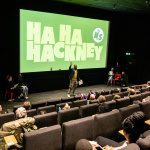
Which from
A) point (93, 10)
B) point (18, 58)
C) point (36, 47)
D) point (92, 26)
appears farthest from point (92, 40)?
point (18, 58)

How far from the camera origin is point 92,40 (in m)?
12.8

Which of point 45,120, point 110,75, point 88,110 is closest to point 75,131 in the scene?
point 45,120

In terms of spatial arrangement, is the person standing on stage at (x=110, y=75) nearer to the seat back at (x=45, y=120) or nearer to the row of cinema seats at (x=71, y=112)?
the row of cinema seats at (x=71, y=112)

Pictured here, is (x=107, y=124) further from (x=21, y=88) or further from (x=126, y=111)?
(x=21, y=88)

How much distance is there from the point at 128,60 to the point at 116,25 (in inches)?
89.0

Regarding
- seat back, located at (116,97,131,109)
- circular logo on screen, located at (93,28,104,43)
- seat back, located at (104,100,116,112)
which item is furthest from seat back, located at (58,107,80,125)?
circular logo on screen, located at (93,28,104,43)

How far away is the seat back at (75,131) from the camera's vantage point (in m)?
3.53

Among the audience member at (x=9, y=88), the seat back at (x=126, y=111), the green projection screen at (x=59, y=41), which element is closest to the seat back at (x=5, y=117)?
the seat back at (x=126, y=111)

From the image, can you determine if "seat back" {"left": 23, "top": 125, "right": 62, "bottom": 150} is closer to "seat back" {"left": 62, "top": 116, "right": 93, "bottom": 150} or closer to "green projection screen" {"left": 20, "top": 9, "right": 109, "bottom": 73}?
"seat back" {"left": 62, "top": 116, "right": 93, "bottom": 150}

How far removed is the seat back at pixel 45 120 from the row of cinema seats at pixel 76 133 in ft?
2.39

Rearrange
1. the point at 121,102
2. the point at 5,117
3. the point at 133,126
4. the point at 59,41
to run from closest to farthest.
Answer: the point at 133,126
the point at 5,117
the point at 121,102
the point at 59,41

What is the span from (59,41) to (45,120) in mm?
7201

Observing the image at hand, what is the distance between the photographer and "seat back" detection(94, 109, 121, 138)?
405 centimetres

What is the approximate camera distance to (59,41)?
445 inches
